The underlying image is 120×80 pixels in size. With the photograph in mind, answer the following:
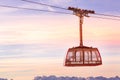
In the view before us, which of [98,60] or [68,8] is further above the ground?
[68,8]

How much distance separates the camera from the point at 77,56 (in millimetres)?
50594

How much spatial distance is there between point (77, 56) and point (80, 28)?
6011 mm

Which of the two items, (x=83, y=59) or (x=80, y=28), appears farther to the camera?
(x=83, y=59)

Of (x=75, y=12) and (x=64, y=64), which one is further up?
(x=75, y=12)

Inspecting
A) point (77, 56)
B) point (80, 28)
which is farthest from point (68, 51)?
point (80, 28)

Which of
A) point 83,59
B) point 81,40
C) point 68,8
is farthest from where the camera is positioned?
point 83,59

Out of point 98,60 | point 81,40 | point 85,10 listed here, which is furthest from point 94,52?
point 85,10

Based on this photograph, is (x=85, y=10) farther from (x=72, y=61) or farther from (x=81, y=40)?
(x=72, y=61)

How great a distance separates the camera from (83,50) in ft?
159

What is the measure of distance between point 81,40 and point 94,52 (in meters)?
4.55

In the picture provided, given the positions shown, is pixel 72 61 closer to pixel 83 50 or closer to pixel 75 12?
pixel 83 50

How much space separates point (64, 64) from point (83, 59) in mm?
2431

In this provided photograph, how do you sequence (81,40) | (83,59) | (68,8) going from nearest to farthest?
(68,8)
(81,40)
(83,59)

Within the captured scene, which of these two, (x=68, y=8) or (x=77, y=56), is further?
(x=77, y=56)
